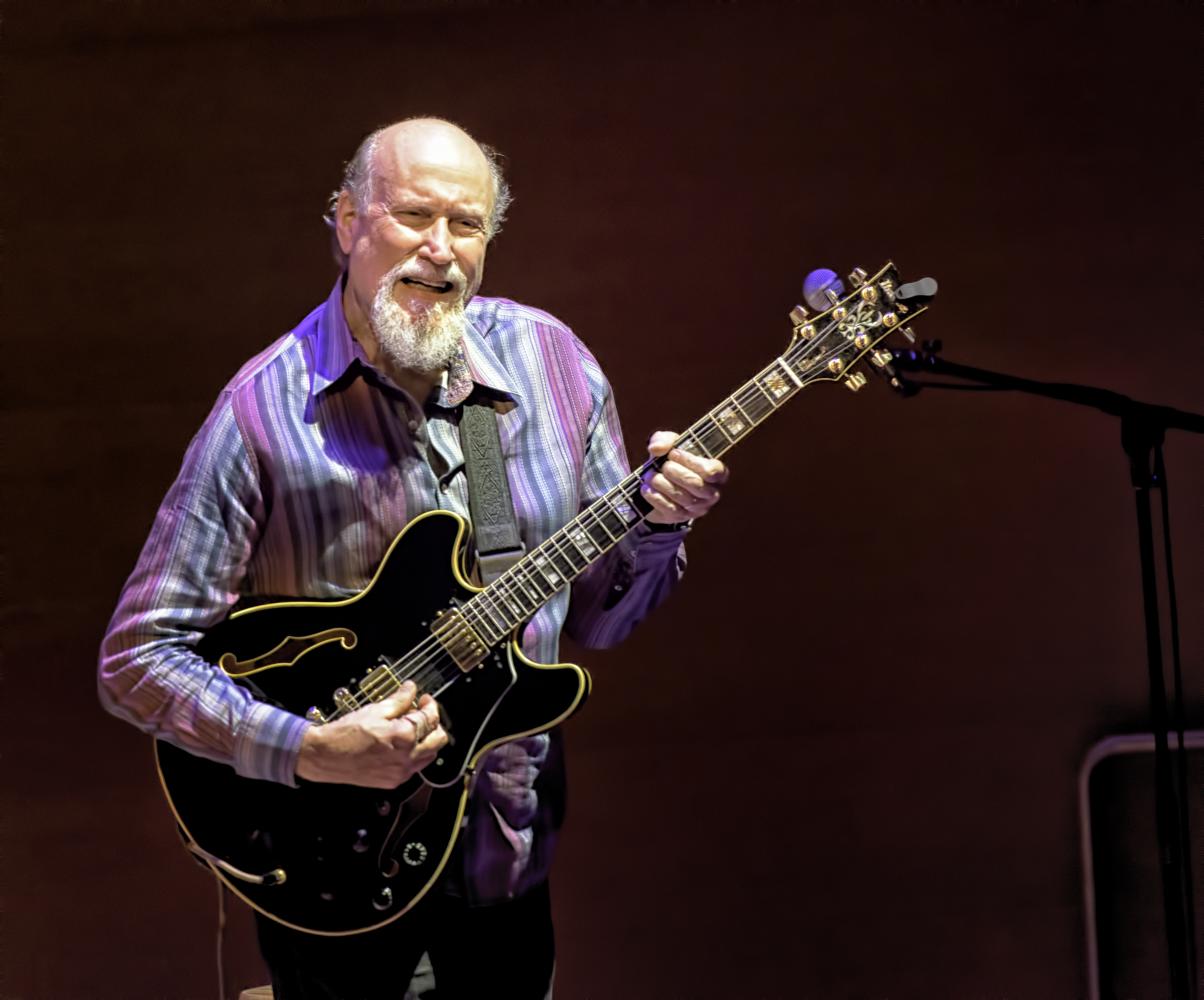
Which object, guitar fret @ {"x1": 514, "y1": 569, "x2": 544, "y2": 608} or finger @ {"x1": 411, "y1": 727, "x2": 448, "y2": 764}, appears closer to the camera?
finger @ {"x1": 411, "y1": 727, "x2": 448, "y2": 764}

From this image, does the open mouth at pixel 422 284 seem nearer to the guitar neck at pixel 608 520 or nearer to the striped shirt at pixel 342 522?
the striped shirt at pixel 342 522

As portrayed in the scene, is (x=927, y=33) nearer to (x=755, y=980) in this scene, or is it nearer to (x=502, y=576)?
(x=502, y=576)

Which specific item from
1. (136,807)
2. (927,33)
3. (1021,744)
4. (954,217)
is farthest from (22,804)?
(927,33)

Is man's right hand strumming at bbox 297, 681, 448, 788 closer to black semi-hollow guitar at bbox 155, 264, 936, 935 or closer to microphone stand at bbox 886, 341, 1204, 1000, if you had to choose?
black semi-hollow guitar at bbox 155, 264, 936, 935

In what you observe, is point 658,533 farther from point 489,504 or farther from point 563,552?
point 489,504

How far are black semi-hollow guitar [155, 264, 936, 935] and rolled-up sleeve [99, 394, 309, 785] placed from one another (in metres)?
0.05

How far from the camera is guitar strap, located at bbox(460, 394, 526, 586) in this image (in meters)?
2.16

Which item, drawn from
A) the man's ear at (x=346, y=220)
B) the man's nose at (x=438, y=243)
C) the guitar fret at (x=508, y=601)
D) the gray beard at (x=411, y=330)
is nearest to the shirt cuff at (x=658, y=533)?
the guitar fret at (x=508, y=601)

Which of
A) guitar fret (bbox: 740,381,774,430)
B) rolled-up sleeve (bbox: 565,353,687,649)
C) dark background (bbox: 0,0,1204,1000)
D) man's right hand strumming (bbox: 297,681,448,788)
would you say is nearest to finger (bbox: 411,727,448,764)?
man's right hand strumming (bbox: 297,681,448,788)

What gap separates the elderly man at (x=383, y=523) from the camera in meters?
2.01

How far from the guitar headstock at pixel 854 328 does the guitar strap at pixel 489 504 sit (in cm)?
52

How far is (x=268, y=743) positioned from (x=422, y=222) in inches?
34.8

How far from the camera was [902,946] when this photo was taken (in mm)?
3150

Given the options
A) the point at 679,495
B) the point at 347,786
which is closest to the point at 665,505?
the point at 679,495
